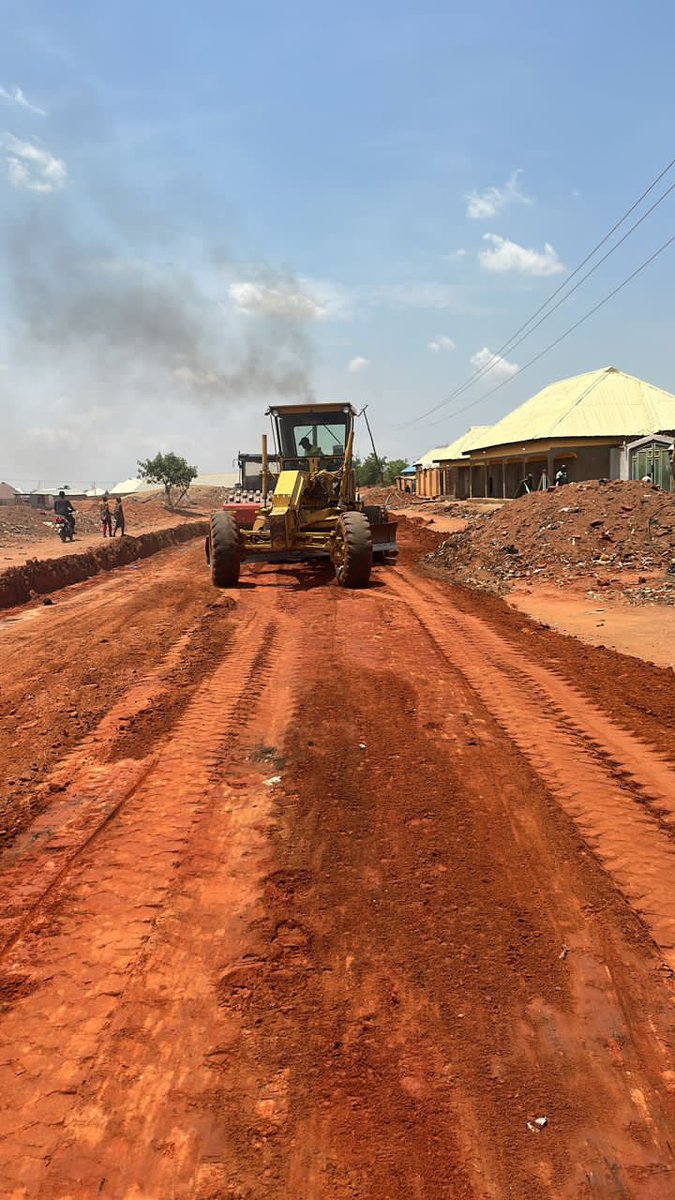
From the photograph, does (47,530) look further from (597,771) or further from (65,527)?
(597,771)

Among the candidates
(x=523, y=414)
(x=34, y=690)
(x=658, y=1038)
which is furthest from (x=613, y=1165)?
(x=523, y=414)

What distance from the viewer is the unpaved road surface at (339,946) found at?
79.1 inches

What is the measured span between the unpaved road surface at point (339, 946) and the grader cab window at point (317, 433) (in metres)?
7.88

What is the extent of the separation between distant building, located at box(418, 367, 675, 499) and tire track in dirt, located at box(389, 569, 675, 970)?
65.9ft

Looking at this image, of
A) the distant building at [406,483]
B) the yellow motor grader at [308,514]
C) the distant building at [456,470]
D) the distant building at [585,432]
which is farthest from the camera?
the distant building at [406,483]

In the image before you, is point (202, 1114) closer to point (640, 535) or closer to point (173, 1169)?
point (173, 1169)

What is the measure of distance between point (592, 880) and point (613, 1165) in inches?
55.7

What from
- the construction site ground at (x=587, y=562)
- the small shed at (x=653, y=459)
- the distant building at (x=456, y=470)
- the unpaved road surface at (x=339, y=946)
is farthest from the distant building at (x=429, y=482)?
the unpaved road surface at (x=339, y=946)

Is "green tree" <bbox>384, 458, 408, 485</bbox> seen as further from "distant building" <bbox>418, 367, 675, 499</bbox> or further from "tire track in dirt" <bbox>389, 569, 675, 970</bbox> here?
→ "tire track in dirt" <bbox>389, 569, 675, 970</bbox>

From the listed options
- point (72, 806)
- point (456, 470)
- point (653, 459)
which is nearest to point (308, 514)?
point (72, 806)

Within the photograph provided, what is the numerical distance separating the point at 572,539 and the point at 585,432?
17.4 m

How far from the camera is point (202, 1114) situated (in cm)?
212

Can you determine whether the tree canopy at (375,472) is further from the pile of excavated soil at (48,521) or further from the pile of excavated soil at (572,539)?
the pile of excavated soil at (572,539)

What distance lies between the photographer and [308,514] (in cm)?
1226
